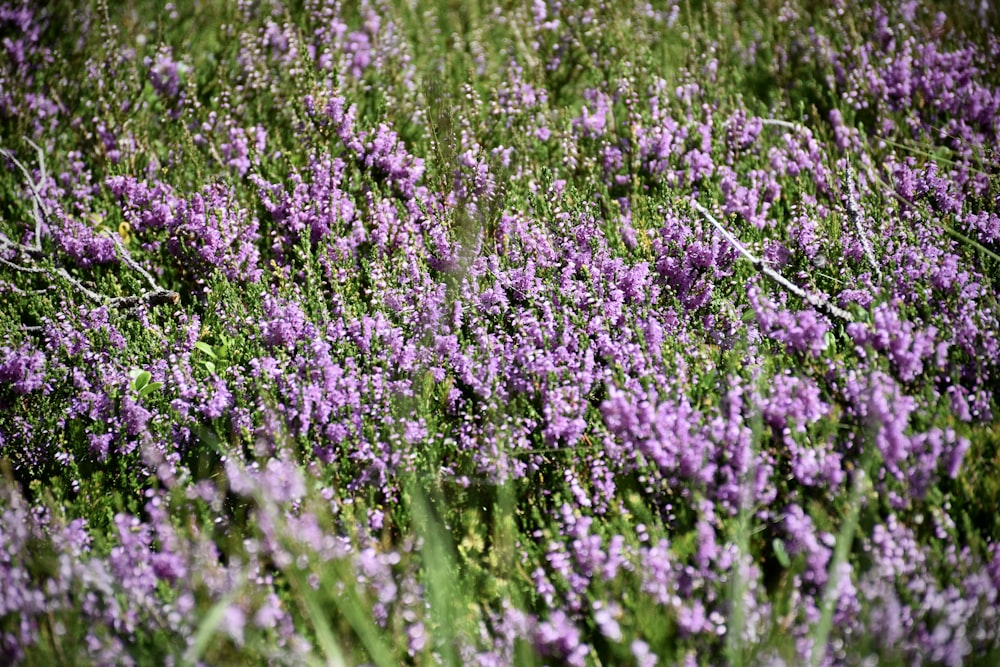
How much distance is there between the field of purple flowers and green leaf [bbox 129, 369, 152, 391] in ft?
0.17

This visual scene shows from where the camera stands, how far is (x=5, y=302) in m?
3.68

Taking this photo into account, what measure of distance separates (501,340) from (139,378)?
146 cm

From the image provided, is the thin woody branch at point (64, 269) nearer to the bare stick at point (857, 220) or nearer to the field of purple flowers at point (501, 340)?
the field of purple flowers at point (501, 340)

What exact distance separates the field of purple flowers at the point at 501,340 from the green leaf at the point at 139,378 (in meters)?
0.05

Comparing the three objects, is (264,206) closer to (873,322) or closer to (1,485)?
(1,485)

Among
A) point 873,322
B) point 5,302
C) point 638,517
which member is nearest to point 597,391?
point 638,517

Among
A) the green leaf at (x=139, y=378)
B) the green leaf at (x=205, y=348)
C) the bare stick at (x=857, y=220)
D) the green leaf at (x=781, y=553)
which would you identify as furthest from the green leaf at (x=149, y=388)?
the bare stick at (x=857, y=220)

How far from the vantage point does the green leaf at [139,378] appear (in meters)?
3.06

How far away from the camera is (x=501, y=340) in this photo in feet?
10.5

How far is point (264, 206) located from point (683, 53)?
111 inches

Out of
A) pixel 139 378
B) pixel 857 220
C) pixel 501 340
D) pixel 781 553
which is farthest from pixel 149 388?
pixel 857 220

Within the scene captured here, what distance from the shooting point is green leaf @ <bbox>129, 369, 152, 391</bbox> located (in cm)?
306

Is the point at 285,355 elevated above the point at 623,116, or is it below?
below

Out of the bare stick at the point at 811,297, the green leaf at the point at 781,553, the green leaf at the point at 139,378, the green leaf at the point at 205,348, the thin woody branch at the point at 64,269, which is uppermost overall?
the thin woody branch at the point at 64,269
